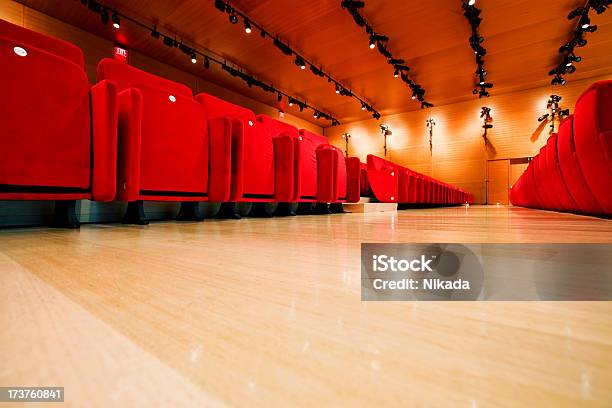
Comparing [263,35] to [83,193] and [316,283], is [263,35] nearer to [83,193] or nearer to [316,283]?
[83,193]

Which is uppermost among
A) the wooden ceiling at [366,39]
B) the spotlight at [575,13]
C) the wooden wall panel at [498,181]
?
the wooden ceiling at [366,39]

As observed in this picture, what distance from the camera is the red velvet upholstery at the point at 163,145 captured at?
3.19 ft

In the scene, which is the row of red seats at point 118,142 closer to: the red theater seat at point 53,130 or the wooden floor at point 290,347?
the red theater seat at point 53,130

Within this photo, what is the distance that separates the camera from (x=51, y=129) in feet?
2.66

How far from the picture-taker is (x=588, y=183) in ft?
3.78

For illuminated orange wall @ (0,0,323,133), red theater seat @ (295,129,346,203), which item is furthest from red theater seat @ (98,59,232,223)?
illuminated orange wall @ (0,0,323,133)

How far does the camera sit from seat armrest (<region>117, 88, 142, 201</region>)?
0.96 m

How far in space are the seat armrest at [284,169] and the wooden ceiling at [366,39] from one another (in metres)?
2.69

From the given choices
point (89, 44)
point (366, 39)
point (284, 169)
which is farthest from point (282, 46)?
point (284, 169)

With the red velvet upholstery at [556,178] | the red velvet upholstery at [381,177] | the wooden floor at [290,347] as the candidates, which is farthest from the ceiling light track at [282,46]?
the wooden floor at [290,347]

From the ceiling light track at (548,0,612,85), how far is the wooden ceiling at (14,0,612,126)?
A: 0.10 m

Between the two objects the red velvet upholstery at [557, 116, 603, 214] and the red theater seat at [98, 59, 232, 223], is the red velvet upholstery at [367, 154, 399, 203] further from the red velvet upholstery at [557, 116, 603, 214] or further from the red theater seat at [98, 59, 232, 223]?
the red theater seat at [98, 59, 232, 223]

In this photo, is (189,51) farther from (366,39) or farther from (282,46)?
(366,39)

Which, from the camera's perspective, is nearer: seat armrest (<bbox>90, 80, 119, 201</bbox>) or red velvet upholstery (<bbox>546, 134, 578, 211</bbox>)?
seat armrest (<bbox>90, 80, 119, 201</bbox>)
